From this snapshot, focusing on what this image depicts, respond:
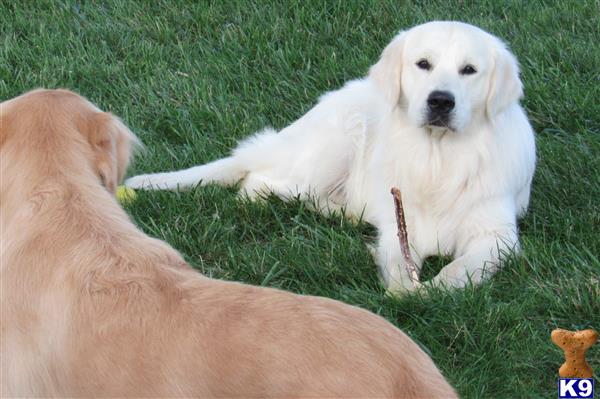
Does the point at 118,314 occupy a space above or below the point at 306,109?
above

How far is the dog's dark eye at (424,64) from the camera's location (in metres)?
4.59

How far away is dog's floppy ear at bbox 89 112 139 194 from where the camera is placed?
3.05 m

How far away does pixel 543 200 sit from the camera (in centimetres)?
484

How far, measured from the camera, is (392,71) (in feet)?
15.5

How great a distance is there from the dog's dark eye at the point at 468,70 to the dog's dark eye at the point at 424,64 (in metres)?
0.15

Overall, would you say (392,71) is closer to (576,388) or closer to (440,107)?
(440,107)

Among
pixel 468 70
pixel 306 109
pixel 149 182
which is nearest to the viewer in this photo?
pixel 468 70

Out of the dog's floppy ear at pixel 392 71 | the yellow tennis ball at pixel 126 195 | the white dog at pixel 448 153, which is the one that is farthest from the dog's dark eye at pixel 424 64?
the yellow tennis ball at pixel 126 195

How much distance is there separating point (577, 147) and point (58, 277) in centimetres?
309

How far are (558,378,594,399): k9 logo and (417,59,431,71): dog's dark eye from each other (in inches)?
69.2

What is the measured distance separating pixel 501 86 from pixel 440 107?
0.33 meters

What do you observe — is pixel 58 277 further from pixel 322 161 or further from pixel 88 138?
pixel 322 161

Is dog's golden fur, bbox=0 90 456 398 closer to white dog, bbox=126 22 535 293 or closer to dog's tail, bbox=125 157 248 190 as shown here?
white dog, bbox=126 22 535 293

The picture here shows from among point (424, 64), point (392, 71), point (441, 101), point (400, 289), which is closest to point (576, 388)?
point (400, 289)
